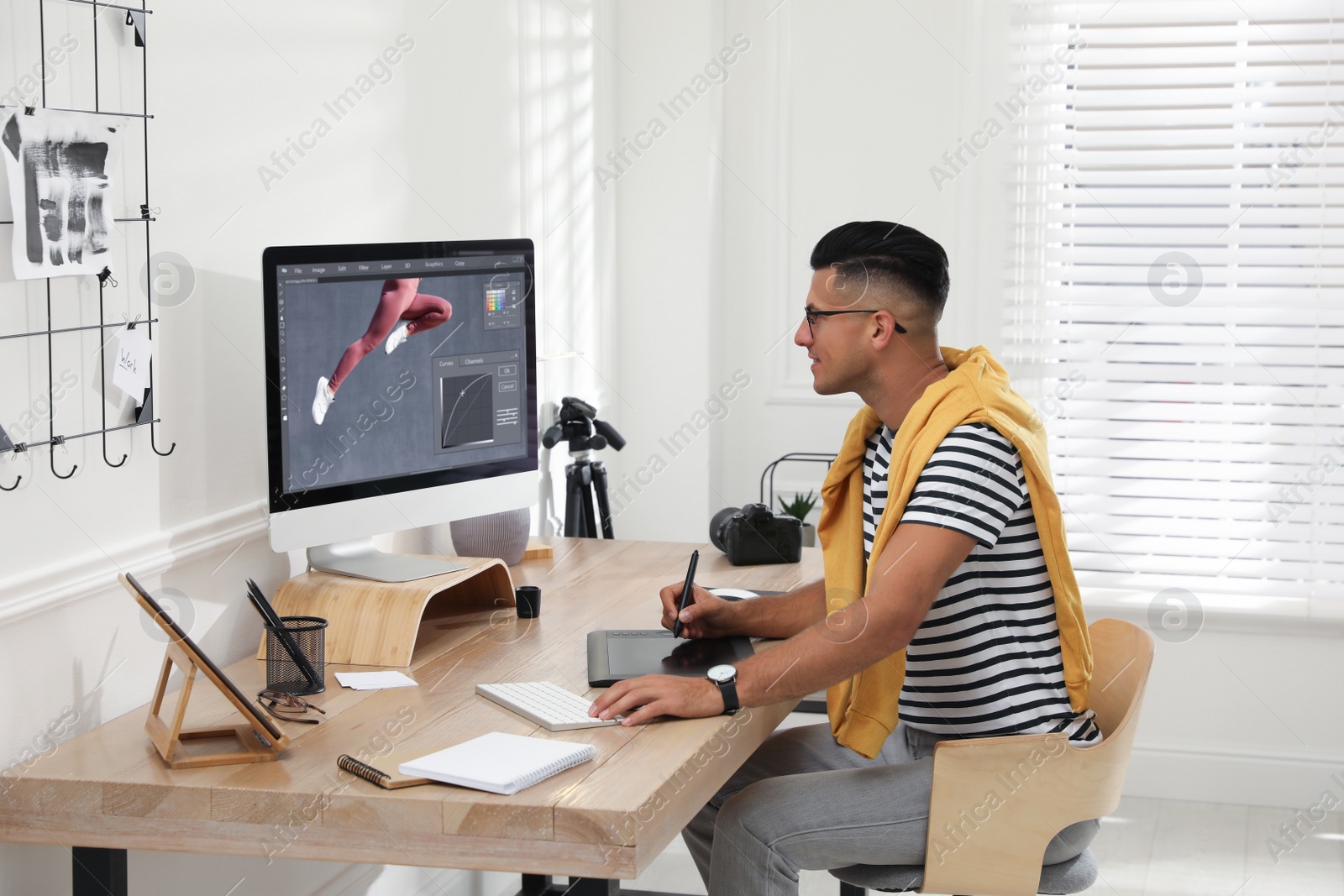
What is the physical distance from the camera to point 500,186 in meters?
2.86

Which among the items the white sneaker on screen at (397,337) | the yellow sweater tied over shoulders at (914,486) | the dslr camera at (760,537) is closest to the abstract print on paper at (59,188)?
the white sneaker on screen at (397,337)

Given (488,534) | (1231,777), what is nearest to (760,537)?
(488,534)

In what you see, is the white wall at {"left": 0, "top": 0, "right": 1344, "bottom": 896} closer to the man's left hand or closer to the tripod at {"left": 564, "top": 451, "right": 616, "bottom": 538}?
the tripod at {"left": 564, "top": 451, "right": 616, "bottom": 538}

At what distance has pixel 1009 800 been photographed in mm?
1734

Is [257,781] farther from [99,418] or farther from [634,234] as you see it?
[634,234]

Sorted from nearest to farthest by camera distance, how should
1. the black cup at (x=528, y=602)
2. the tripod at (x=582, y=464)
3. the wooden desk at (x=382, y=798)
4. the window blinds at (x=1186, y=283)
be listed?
the wooden desk at (x=382, y=798)
the black cup at (x=528, y=602)
the tripod at (x=582, y=464)
the window blinds at (x=1186, y=283)

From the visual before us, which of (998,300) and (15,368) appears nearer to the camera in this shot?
(15,368)

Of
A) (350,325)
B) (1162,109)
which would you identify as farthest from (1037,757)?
(1162,109)

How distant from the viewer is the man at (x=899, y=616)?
1720 mm

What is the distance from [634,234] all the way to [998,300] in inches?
42.6

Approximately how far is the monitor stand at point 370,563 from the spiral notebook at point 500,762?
509 millimetres

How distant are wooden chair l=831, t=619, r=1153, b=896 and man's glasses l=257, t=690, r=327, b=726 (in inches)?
33.6

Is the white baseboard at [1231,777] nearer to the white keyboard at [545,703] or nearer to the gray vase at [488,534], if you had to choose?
the gray vase at [488,534]

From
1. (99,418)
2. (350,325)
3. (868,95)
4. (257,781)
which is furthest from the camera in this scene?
(868,95)
